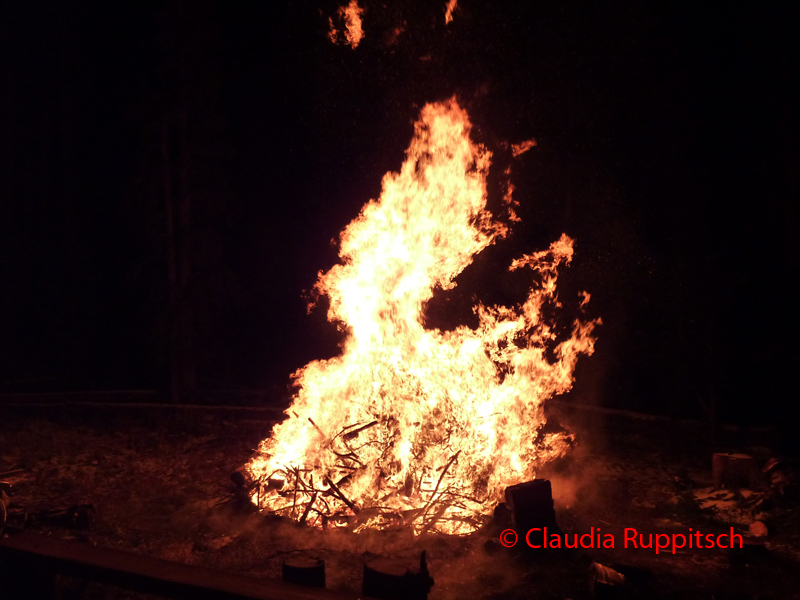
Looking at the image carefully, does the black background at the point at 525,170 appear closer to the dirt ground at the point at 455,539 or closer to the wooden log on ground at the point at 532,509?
the dirt ground at the point at 455,539

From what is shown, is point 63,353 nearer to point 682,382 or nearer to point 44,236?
point 44,236

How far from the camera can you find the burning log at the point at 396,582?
13.6 feet

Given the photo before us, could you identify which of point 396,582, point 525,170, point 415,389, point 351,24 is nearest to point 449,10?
point 351,24

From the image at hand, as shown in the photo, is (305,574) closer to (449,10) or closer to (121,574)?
(121,574)

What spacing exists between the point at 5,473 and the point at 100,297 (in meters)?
9.48

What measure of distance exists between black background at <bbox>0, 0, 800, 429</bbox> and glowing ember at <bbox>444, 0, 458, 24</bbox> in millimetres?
86

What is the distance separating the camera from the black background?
9297 millimetres

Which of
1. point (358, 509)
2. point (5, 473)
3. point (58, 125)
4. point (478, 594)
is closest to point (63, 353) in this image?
point (58, 125)

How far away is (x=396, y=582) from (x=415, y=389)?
333cm

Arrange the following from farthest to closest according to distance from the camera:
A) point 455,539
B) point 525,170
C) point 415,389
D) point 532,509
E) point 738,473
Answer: point 525,170 < point 415,389 < point 738,473 < point 455,539 < point 532,509

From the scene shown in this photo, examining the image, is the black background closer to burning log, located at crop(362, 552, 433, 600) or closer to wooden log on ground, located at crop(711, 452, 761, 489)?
wooden log on ground, located at crop(711, 452, 761, 489)

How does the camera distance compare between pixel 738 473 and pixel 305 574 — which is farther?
pixel 738 473

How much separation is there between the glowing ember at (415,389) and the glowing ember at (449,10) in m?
1.99

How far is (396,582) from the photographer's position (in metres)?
4.16
